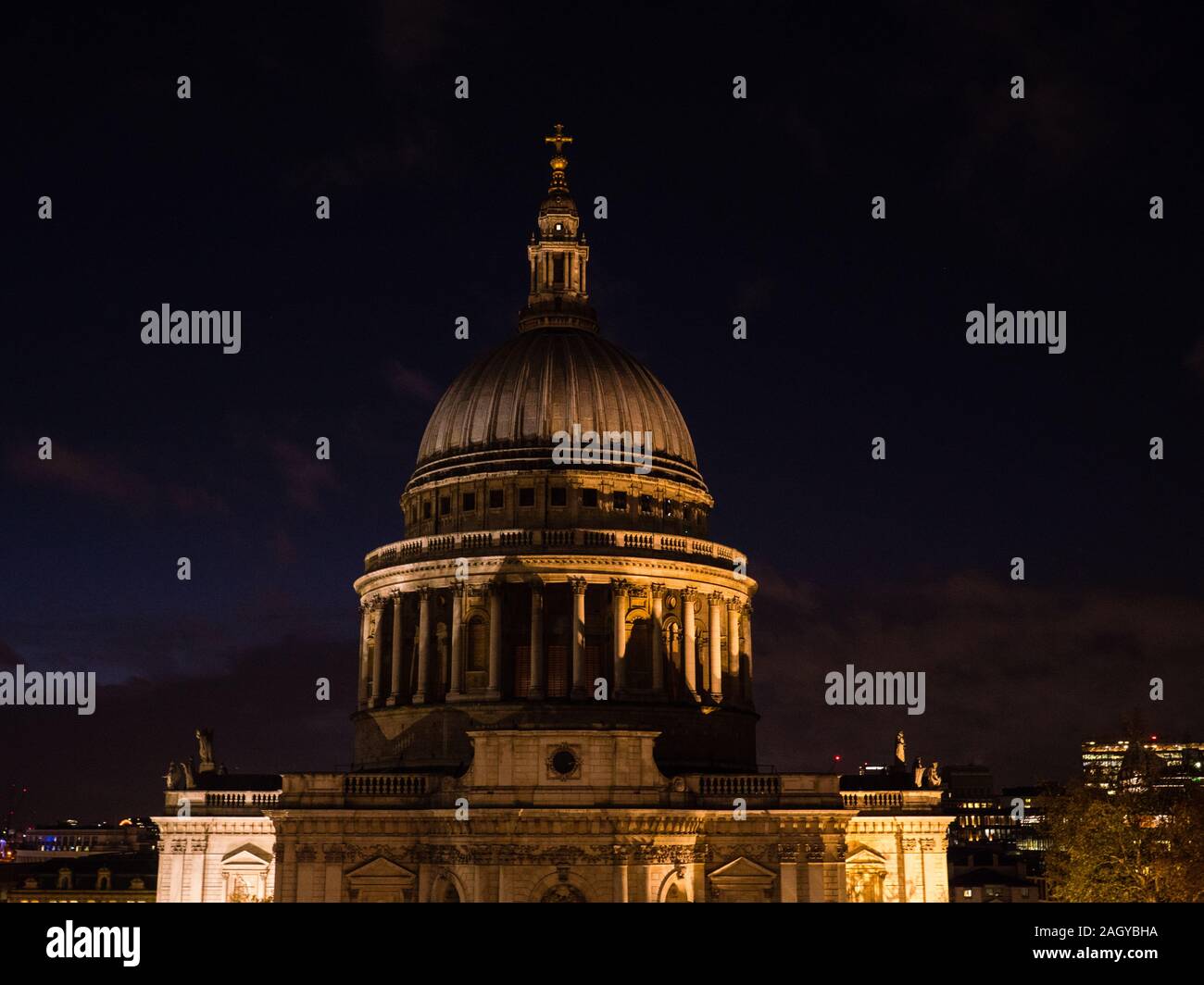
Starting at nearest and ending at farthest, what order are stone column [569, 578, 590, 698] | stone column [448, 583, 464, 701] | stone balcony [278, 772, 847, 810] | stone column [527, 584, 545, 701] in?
stone balcony [278, 772, 847, 810] < stone column [569, 578, 590, 698] < stone column [527, 584, 545, 701] < stone column [448, 583, 464, 701]

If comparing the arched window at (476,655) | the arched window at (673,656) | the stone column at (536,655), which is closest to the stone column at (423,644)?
the arched window at (476,655)

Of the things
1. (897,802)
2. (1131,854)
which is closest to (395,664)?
(897,802)

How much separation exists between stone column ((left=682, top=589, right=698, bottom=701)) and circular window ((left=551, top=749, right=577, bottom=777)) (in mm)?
19383

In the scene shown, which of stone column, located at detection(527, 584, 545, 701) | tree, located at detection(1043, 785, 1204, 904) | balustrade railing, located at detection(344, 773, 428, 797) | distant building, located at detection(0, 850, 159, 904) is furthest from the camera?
distant building, located at detection(0, 850, 159, 904)

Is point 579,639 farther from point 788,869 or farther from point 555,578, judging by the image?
point 788,869

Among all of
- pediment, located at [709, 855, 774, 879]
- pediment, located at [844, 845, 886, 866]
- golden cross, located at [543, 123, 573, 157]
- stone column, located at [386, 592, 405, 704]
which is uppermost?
golden cross, located at [543, 123, 573, 157]

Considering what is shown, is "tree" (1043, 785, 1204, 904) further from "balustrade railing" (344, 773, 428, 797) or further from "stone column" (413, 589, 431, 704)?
"stone column" (413, 589, 431, 704)

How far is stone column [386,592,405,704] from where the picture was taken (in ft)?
275

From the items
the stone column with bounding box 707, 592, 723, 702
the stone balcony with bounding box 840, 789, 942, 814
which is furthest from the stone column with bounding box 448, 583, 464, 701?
the stone balcony with bounding box 840, 789, 942, 814

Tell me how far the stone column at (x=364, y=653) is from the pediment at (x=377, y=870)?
68.1 ft

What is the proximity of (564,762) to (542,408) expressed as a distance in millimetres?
29122

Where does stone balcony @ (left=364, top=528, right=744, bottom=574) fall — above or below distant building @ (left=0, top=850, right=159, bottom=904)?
above
